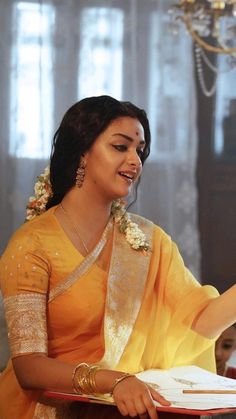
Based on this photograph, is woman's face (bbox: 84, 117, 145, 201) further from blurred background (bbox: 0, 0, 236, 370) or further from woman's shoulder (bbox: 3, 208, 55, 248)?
blurred background (bbox: 0, 0, 236, 370)

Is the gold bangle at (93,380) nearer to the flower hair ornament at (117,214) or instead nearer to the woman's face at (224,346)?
the flower hair ornament at (117,214)

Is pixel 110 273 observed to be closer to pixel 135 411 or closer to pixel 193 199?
pixel 135 411

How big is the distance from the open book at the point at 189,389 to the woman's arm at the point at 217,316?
11 cm

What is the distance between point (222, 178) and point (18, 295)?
429 centimetres

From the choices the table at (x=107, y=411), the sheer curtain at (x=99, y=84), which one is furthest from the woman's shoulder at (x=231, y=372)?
the sheer curtain at (x=99, y=84)

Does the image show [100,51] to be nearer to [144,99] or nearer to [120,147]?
[144,99]

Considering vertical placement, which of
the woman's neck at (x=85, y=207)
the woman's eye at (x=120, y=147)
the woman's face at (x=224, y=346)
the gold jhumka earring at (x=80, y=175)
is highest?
the woman's eye at (x=120, y=147)

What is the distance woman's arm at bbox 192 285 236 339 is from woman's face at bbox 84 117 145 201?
386 mm

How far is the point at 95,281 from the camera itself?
2492 mm

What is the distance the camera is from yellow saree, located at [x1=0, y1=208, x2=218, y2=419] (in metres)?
2.39

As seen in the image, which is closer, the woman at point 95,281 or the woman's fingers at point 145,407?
the woman's fingers at point 145,407

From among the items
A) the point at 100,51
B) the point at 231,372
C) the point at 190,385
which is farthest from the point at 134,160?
the point at 100,51

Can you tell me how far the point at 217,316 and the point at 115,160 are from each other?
51 centimetres

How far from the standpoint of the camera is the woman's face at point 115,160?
2.50m
